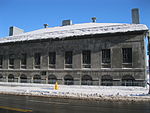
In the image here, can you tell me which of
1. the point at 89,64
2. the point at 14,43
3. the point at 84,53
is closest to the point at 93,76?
the point at 89,64

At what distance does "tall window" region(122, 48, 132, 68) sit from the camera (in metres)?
18.7

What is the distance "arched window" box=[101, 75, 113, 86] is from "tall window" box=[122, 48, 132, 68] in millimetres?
2743

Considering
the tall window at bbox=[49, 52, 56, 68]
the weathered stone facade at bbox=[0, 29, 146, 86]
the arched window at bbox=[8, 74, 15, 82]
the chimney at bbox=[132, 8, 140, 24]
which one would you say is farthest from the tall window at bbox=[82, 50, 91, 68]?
the arched window at bbox=[8, 74, 15, 82]

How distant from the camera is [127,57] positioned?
19.0 meters

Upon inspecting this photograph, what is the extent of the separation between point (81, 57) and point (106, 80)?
5.04 meters

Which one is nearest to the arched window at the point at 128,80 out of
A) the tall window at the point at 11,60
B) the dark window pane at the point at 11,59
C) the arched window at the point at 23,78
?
the arched window at the point at 23,78

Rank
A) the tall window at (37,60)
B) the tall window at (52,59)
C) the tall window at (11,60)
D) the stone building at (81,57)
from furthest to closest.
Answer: the tall window at (11,60) < the tall window at (37,60) < the tall window at (52,59) < the stone building at (81,57)

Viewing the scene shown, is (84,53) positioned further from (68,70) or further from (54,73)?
(54,73)

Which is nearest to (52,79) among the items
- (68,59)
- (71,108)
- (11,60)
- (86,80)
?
(68,59)

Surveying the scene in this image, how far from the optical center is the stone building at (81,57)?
1844 cm

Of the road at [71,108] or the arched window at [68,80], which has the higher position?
the arched window at [68,80]

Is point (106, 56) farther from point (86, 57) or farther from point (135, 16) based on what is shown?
point (135, 16)

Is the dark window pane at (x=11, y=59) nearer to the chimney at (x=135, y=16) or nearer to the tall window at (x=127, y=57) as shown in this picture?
the tall window at (x=127, y=57)

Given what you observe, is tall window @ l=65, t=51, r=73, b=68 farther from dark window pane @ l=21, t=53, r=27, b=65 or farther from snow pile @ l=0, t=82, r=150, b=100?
dark window pane @ l=21, t=53, r=27, b=65
